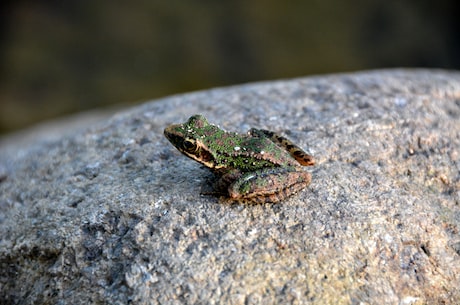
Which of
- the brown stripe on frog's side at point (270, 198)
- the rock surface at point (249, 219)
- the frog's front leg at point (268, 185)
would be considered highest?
the frog's front leg at point (268, 185)

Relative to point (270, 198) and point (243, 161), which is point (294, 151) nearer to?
point (243, 161)

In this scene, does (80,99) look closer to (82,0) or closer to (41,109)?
(41,109)

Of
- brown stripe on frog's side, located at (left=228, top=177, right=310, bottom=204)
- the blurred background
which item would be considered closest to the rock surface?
brown stripe on frog's side, located at (left=228, top=177, right=310, bottom=204)

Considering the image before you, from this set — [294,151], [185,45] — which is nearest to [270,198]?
[294,151]

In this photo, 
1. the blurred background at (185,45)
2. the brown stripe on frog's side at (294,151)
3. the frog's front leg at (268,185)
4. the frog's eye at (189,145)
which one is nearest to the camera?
the frog's front leg at (268,185)

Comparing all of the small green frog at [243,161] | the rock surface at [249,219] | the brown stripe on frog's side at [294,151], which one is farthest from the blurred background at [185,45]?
the small green frog at [243,161]

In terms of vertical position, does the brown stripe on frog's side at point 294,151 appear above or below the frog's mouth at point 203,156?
below

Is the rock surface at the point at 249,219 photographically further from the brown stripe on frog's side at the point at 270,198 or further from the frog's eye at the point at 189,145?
the frog's eye at the point at 189,145
